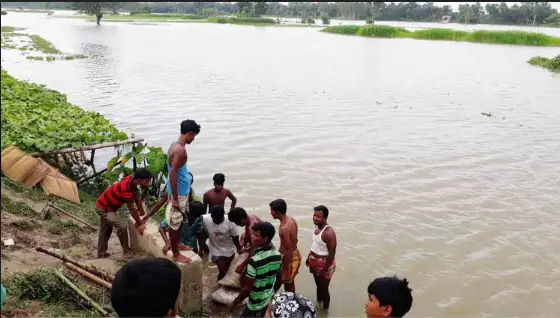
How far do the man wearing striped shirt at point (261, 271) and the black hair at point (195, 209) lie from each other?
1437mm

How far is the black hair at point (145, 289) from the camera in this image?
2.17m

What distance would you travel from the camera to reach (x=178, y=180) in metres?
5.93

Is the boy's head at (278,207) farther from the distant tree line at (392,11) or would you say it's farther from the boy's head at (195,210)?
the distant tree line at (392,11)

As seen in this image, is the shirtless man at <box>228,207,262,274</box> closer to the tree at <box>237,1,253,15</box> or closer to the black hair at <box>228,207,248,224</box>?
the black hair at <box>228,207,248,224</box>

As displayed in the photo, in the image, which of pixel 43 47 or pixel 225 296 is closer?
pixel 225 296

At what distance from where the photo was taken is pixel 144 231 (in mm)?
6438

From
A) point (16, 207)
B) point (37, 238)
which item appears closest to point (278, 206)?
point (37, 238)

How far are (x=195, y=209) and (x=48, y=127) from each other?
14.4 ft

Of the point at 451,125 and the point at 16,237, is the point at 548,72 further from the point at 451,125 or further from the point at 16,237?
the point at 16,237

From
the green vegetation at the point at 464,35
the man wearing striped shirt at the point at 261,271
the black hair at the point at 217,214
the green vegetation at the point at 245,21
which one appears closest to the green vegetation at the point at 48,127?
the black hair at the point at 217,214

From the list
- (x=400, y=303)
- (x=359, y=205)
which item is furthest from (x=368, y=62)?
(x=400, y=303)

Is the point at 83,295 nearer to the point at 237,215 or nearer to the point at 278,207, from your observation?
the point at 237,215

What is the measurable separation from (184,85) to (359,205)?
Answer: 15.7 metres

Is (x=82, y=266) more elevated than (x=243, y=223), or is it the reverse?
(x=243, y=223)
